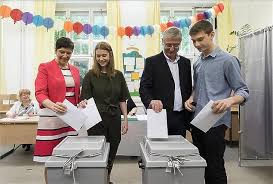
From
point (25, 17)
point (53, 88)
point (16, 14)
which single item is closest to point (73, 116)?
point (53, 88)

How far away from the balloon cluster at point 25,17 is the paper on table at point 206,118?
4.81 metres

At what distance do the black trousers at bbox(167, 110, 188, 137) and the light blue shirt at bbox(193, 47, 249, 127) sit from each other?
243 mm

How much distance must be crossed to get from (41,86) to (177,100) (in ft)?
3.26

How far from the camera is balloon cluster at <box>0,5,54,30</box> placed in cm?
561

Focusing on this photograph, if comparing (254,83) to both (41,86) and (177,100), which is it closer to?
(177,100)

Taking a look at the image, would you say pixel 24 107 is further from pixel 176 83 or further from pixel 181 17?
pixel 181 17

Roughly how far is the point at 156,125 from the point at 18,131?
3.03 meters

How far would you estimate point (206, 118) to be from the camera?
1.77m

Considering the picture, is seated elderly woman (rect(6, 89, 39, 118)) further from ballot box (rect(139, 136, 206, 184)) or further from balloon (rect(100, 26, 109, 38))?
ballot box (rect(139, 136, 206, 184))

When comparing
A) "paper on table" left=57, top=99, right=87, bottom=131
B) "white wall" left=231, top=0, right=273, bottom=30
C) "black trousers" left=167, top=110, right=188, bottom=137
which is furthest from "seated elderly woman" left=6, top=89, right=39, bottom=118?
"white wall" left=231, top=0, right=273, bottom=30

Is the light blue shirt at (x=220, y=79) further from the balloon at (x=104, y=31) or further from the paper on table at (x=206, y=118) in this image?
the balloon at (x=104, y=31)

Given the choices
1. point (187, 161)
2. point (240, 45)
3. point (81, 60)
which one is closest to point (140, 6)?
point (81, 60)

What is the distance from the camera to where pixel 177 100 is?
87.0 inches

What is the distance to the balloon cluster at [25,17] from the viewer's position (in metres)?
5.61
